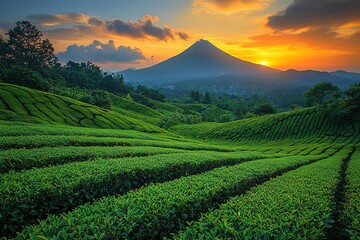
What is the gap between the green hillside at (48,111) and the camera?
35.3m

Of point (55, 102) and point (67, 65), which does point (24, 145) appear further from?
point (67, 65)

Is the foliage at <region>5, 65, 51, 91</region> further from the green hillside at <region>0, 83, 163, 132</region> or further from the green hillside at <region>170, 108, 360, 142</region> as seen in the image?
the green hillside at <region>170, 108, 360, 142</region>

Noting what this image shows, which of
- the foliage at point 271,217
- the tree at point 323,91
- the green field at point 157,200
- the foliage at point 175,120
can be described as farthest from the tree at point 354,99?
the foliage at point 271,217

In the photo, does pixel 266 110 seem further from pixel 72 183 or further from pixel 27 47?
pixel 27 47

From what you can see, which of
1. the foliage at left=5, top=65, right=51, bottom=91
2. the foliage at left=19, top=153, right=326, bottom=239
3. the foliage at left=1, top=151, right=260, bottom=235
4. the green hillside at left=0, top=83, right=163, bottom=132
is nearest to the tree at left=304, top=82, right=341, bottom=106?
the green hillside at left=0, top=83, right=163, bottom=132

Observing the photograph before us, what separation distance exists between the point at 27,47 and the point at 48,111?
106861 millimetres

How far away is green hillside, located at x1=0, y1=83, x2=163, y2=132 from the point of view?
116 ft

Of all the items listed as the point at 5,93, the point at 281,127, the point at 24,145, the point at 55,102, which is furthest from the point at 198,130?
the point at 24,145

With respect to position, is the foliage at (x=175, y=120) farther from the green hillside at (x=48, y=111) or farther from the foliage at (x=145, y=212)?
the foliage at (x=145, y=212)

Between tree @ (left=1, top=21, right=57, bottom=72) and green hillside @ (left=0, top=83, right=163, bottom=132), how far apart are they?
87697mm

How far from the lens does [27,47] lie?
398 ft

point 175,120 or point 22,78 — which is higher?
point 22,78

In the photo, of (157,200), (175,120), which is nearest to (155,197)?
(157,200)

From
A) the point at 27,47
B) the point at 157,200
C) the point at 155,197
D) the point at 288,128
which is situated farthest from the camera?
the point at 27,47
